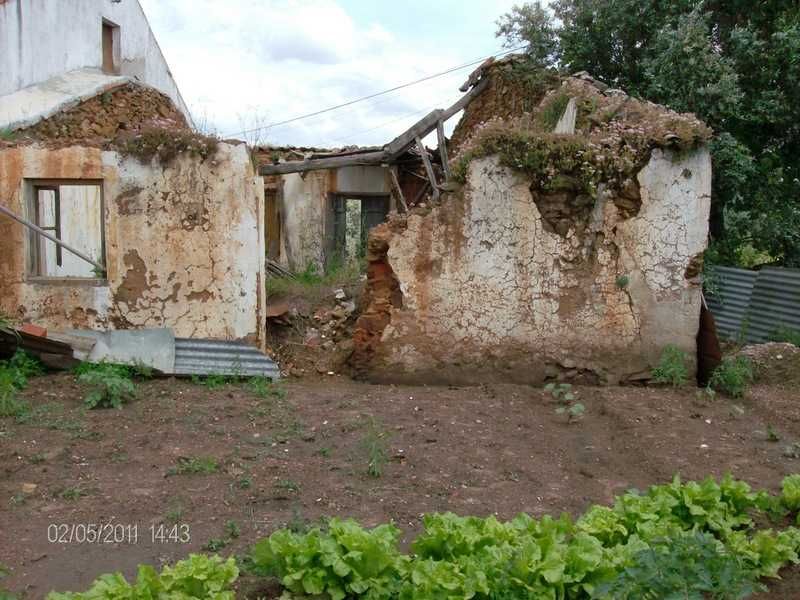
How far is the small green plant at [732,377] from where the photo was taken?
7.36 metres

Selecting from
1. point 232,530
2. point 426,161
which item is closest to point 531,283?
point 232,530

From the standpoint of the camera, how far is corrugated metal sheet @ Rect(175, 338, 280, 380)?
7621 millimetres

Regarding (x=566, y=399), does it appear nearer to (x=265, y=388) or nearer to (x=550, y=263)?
(x=550, y=263)

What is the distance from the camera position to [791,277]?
9.30 meters

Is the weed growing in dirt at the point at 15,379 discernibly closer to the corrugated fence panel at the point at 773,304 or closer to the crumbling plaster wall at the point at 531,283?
the crumbling plaster wall at the point at 531,283

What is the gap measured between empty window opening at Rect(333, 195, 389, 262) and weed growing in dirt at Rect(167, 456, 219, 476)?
416 inches

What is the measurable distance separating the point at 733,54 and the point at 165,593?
9.93 m

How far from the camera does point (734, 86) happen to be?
9891 mm

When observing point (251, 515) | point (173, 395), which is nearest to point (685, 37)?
point (173, 395)

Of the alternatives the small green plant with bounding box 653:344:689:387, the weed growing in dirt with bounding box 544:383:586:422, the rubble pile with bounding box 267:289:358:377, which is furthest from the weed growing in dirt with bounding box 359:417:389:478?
the small green plant with bounding box 653:344:689:387

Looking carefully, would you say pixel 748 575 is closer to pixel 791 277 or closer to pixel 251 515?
pixel 251 515

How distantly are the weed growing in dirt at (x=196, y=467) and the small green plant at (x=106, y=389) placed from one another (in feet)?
4.98
